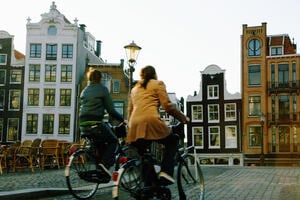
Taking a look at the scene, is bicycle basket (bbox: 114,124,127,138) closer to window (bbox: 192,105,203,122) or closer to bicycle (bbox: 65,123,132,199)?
bicycle (bbox: 65,123,132,199)

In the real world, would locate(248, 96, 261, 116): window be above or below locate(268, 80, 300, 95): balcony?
below

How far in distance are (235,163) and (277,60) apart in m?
11.0

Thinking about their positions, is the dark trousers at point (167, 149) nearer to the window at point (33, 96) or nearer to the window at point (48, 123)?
the window at point (48, 123)

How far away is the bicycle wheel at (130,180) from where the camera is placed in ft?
16.6

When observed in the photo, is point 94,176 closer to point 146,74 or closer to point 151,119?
point 151,119

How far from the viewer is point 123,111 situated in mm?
44062

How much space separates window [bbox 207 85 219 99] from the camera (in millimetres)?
44603

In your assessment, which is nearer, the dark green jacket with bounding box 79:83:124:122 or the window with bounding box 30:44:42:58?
the dark green jacket with bounding box 79:83:124:122

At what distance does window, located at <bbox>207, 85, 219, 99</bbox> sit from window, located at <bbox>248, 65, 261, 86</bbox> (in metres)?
3.39

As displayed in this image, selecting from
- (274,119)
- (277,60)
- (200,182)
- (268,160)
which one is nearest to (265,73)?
(277,60)

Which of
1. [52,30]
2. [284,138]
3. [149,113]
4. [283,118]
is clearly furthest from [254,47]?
[149,113]

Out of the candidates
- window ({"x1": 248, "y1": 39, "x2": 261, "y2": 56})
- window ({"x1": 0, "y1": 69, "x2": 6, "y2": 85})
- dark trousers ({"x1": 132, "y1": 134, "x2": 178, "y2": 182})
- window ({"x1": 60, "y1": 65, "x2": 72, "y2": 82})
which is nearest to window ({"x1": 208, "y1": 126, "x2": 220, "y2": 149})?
window ({"x1": 248, "y1": 39, "x2": 261, "y2": 56})

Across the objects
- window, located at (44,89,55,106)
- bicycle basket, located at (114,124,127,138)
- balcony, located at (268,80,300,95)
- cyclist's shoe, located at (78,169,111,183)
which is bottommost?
cyclist's shoe, located at (78,169,111,183)

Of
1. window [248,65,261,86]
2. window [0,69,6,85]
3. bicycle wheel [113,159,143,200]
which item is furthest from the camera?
window [248,65,261,86]
